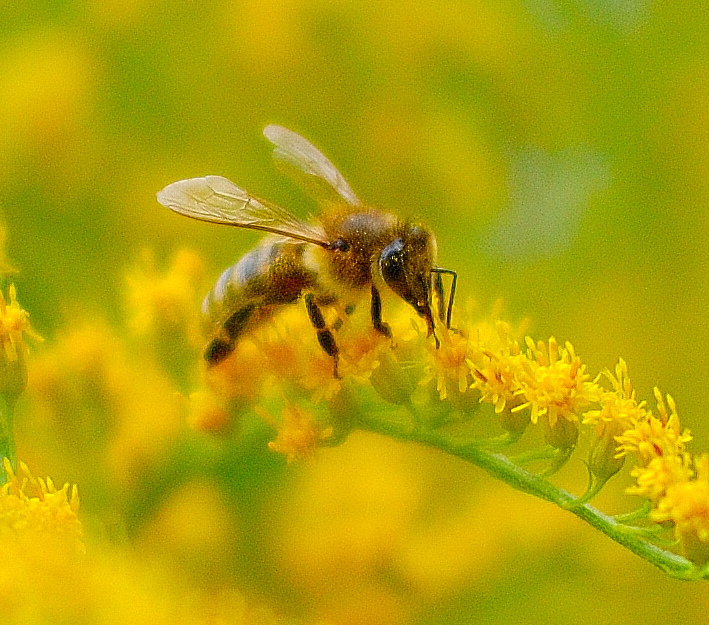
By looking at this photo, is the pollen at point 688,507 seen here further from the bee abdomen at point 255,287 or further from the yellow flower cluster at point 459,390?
the bee abdomen at point 255,287

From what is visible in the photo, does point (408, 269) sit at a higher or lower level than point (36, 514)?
higher

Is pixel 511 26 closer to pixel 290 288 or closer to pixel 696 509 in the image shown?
pixel 290 288

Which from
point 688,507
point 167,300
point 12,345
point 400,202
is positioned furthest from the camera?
point 400,202

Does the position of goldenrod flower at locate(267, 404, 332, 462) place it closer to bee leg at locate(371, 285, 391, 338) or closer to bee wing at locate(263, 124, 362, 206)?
bee leg at locate(371, 285, 391, 338)

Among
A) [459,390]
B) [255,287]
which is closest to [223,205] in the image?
[255,287]

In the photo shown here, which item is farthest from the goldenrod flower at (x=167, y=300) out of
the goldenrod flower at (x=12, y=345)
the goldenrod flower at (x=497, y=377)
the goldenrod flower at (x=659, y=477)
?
the goldenrod flower at (x=659, y=477)

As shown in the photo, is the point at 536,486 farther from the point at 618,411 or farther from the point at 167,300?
the point at 167,300

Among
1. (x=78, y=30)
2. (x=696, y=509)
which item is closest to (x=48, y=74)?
(x=78, y=30)
